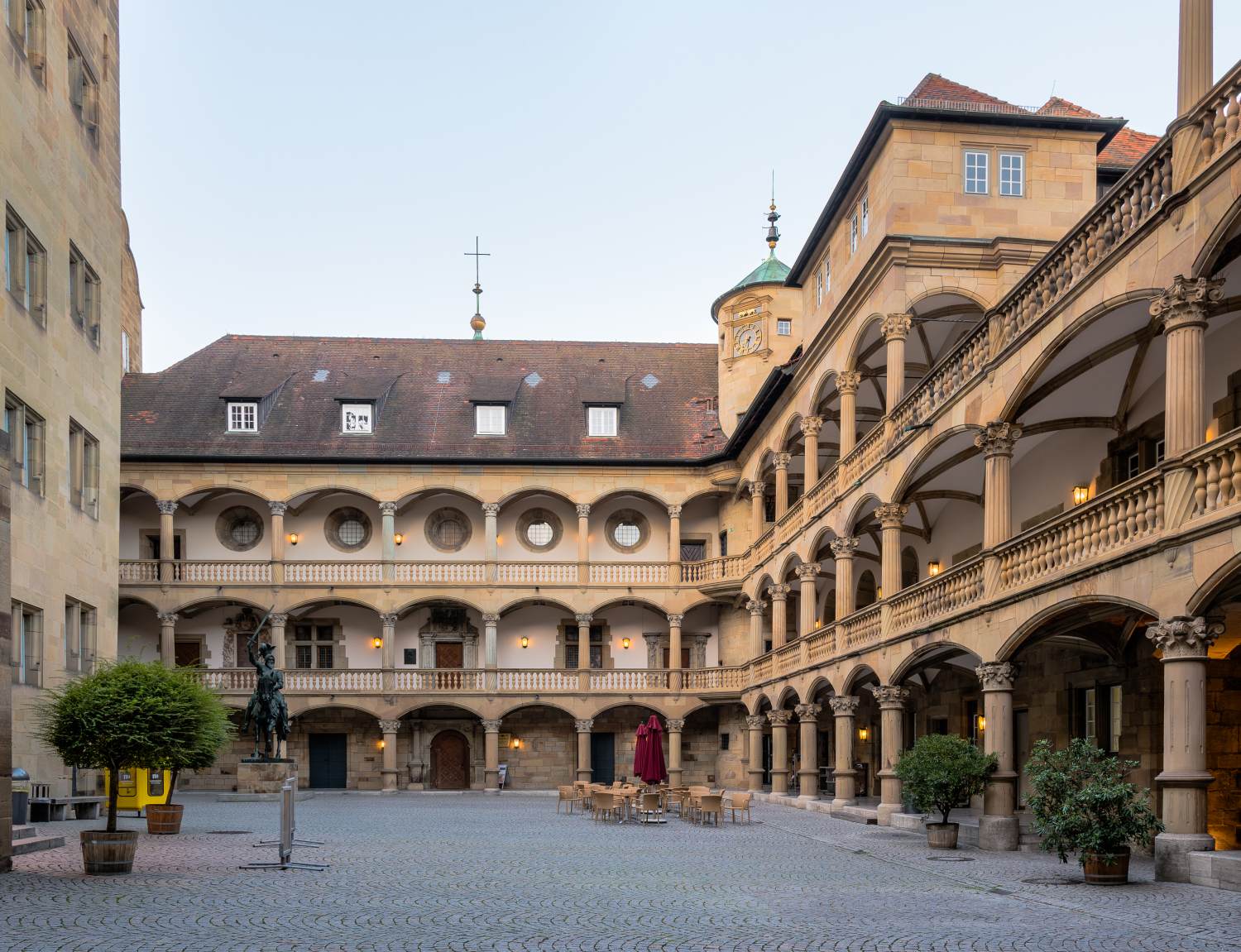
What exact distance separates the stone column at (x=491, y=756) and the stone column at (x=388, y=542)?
5388 millimetres

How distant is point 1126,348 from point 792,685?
16.0 metres

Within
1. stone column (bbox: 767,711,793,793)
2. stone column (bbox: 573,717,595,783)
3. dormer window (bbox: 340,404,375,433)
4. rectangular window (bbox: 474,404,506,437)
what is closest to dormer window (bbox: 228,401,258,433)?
dormer window (bbox: 340,404,375,433)

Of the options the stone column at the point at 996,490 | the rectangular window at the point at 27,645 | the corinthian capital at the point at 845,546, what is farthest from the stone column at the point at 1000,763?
the rectangular window at the point at 27,645

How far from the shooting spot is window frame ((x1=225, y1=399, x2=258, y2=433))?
4375 cm

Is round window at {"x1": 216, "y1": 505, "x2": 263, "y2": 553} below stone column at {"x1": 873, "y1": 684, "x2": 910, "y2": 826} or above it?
above

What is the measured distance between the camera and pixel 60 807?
25.4m

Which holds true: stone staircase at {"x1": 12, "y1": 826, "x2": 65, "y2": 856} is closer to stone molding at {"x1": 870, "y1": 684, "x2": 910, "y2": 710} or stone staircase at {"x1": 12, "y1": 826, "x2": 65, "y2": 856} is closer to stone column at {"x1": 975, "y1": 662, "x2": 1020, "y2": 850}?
stone column at {"x1": 975, "y1": 662, "x2": 1020, "y2": 850}

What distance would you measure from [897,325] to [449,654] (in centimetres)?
2435

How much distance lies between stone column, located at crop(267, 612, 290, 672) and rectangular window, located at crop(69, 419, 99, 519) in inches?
502

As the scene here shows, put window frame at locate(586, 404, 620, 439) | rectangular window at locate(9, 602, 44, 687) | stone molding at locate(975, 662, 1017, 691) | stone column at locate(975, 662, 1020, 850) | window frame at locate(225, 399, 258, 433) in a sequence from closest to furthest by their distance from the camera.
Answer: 1. stone column at locate(975, 662, 1020, 850)
2. stone molding at locate(975, 662, 1017, 691)
3. rectangular window at locate(9, 602, 44, 687)
4. window frame at locate(225, 399, 258, 433)
5. window frame at locate(586, 404, 620, 439)

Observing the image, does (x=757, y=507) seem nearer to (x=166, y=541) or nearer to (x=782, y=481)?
(x=782, y=481)

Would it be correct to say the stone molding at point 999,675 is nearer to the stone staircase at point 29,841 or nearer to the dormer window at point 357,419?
the stone staircase at point 29,841

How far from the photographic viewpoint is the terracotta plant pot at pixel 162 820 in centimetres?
2247

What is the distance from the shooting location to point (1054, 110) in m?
26.4
